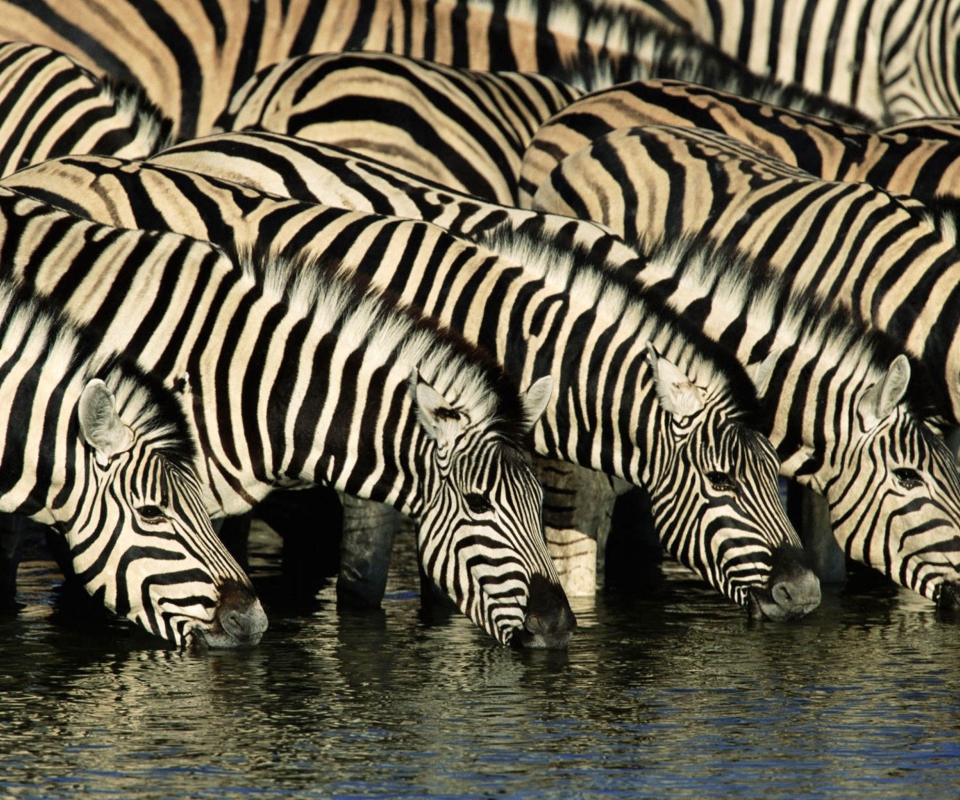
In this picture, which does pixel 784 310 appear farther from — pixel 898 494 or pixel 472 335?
pixel 472 335

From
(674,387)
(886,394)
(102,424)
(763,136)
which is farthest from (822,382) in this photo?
(102,424)

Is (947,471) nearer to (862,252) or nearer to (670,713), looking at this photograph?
(862,252)

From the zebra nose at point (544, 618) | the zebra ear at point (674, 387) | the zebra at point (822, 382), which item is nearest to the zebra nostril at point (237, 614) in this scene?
the zebra nose at point (544, 618)

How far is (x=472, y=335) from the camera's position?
1062cm

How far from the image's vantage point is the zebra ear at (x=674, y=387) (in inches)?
397

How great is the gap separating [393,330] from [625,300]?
5.02 ft

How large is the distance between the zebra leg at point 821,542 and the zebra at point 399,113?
136 inches

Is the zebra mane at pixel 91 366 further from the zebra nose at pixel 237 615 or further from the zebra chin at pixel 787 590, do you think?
the zebra chin at pixel 787 590

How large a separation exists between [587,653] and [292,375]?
208 centimetres

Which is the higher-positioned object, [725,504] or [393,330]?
[393,330]

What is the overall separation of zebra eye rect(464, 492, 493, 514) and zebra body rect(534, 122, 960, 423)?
2917mm

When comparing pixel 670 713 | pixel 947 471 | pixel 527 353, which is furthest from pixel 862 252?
pixel 670 713

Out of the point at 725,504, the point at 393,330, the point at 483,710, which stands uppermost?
the point at 393,330

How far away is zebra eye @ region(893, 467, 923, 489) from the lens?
10.6 meters
